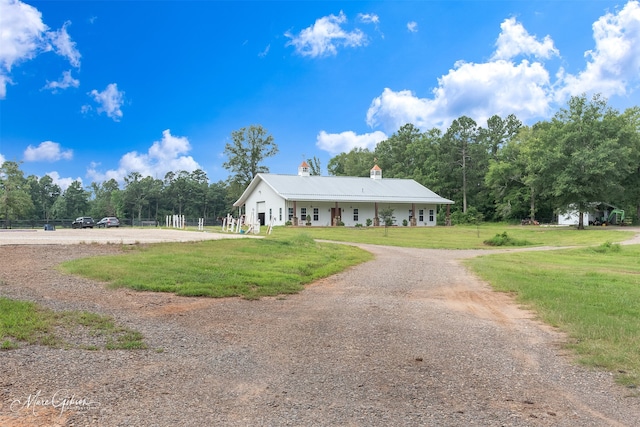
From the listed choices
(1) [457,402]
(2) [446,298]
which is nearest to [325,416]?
(1) [457,402]

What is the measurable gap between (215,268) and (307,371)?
7.79 meters

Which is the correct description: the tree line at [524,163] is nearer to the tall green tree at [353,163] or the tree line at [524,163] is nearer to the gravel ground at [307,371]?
the tall green tree at [353,163]

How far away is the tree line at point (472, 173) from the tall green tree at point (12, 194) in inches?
4.7

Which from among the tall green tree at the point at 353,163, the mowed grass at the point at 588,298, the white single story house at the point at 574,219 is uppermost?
the tall green tree at the point at 353,163

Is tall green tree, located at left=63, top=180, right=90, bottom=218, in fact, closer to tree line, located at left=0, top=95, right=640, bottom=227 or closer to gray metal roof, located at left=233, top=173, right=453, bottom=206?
tree line, located at left=0, top=95, right=640, bottom=227

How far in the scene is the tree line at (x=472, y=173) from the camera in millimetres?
39531

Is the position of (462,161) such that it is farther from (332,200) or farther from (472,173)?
(332,200)

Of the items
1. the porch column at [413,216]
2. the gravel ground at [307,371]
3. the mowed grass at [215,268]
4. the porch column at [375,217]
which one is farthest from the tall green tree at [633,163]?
the gravel ground at [307,371]

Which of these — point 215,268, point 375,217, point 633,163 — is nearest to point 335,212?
point 375,217

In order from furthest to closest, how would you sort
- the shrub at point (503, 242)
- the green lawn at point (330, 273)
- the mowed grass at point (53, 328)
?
the shrub at point (503, 242), the green lawn at point (330, 273), the mowed grass at point (53, 328)

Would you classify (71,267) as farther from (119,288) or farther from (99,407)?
(99,407)

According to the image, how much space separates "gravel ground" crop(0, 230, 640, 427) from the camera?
3850mm

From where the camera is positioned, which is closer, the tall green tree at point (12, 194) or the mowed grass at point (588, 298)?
the mowed grass at point (588, 298)

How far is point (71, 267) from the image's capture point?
36.8ft
